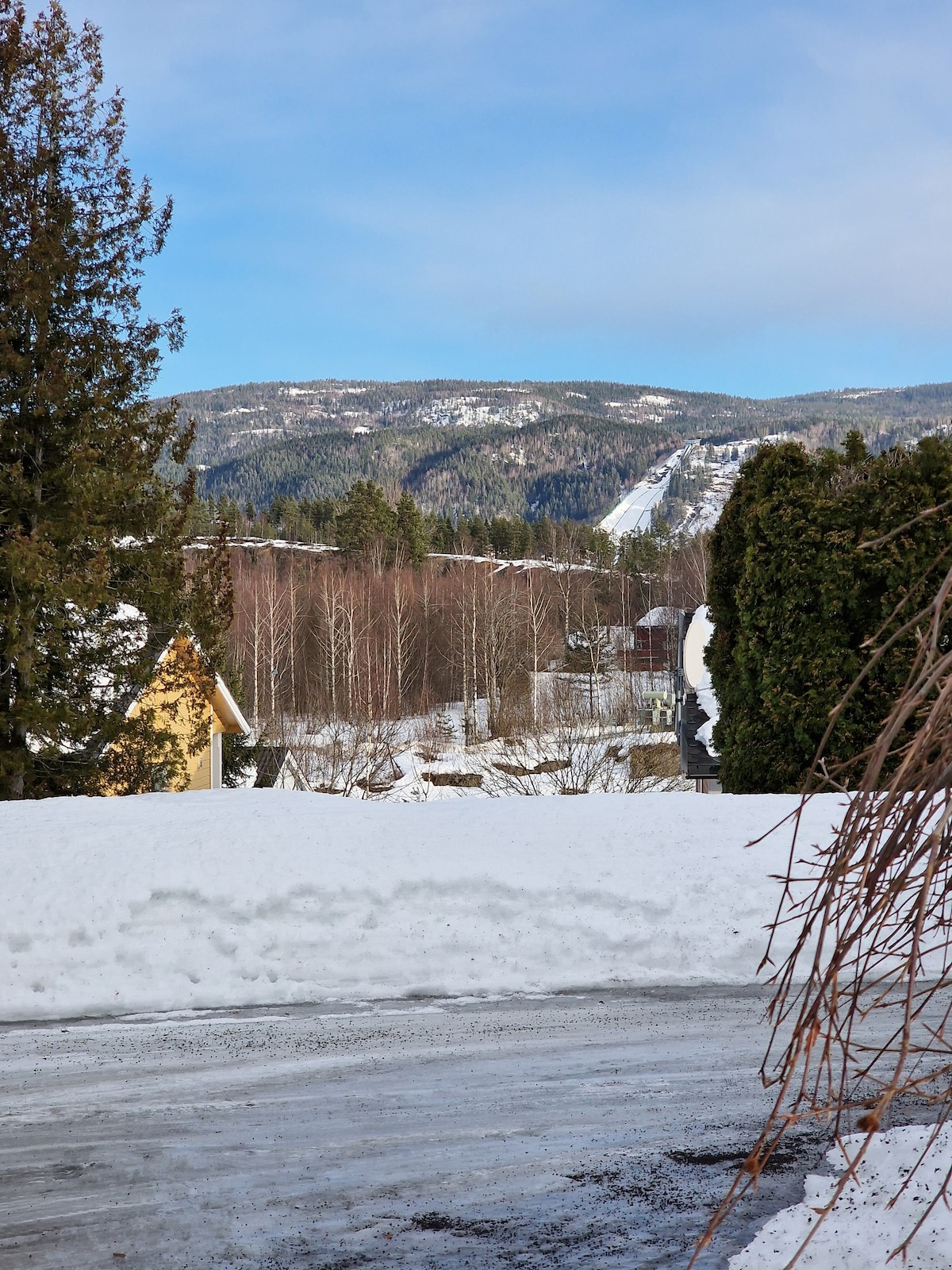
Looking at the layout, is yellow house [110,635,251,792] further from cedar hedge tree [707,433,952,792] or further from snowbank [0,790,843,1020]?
cedar hedge tree [707,433,952,792]

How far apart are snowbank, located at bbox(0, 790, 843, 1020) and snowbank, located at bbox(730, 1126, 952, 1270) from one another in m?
3.68

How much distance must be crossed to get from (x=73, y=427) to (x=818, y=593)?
1044cm

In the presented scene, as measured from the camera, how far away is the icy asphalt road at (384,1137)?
4.17 meters

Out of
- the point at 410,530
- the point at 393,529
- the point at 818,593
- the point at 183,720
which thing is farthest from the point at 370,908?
the point at 410,530

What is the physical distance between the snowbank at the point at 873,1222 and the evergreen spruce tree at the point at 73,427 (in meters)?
12.3

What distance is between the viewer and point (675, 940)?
8273mm

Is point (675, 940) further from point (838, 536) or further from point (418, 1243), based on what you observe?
point (838, 536)

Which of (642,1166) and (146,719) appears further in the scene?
(146,719)

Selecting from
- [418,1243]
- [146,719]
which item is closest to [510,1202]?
[418,1243]

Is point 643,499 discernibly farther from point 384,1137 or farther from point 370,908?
point 384,1137

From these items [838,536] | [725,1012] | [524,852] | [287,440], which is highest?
[287,440]

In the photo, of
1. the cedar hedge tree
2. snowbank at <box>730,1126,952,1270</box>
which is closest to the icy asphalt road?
snowbank at <box>730,1126,952,1270</box>

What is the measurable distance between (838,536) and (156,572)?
9.56 m

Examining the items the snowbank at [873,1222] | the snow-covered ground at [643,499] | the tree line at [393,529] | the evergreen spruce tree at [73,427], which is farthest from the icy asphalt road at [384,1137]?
the snow-covered ground at [643,499]
